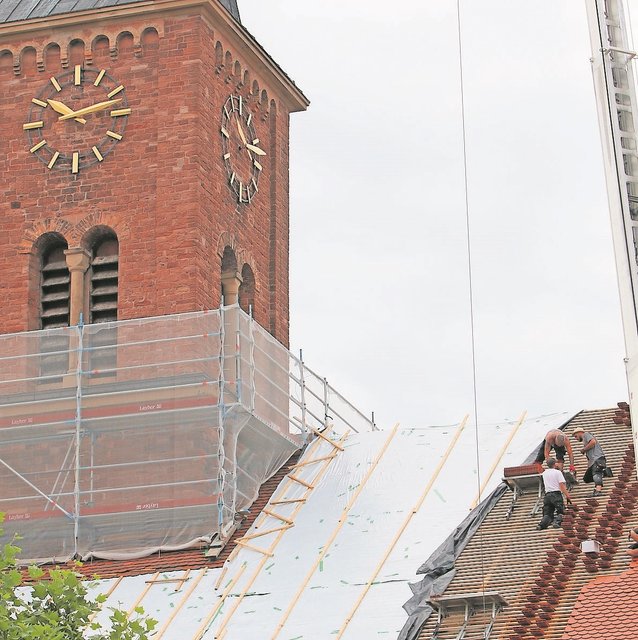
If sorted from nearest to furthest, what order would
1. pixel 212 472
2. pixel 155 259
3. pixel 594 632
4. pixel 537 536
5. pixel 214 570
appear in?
1. pixel 594 632
2. pixel 537 536
3. pixel 214 570
4. pixel 212 472
5. pixel 155 259

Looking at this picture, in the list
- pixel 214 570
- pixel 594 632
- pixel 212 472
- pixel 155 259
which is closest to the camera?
pixel 594 632

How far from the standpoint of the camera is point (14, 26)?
1815 inches

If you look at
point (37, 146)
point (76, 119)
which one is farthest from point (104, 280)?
point (76, 119)

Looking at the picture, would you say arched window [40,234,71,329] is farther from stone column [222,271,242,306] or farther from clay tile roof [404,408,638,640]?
clay tile roof [404,408,638,640]

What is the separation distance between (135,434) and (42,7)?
10.2 meters

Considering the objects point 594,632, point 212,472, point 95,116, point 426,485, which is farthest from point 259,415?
point 594,632

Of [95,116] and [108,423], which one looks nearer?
[108,423]

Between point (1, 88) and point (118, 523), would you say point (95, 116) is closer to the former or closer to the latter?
point (1, 88)

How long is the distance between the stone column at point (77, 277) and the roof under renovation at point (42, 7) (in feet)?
16.6

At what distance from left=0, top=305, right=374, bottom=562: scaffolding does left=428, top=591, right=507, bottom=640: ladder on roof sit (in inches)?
266

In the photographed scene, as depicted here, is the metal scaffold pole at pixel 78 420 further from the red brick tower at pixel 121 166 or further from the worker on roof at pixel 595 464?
the worker on roof at pixel 595 464

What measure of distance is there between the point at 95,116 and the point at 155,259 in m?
3.32

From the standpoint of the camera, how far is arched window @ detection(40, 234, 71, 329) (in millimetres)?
44781

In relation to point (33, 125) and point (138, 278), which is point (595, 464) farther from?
point (33, 125)
